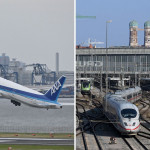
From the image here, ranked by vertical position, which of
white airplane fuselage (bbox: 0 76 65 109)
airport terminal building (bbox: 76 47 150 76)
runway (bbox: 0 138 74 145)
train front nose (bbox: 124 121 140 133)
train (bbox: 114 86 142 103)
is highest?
airport terminal building (bbox: 76 47 150 76)

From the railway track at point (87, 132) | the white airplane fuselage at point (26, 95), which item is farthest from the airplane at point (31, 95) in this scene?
the railway track at point (87, 132)

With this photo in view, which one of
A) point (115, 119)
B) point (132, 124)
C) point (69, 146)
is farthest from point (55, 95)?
point (132, 124)

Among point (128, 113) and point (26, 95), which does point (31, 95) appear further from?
point (128, 113)

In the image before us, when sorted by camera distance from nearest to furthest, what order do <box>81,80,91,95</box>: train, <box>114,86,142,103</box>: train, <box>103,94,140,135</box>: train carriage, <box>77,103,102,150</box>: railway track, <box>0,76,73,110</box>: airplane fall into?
1. <box>77,103,102,150</box>: railway track
2. <box>103,94,140,135</box>: train carriage
3. <box>0,76,73,110</box>: airplane
4. <box>114,86,142,103</box>: train
5. <box>81,80,91,95</box>: train

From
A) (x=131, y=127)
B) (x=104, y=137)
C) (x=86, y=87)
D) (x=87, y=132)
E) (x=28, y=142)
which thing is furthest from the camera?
(x=86, y=87)

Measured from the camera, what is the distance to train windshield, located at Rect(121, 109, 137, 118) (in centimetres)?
3784

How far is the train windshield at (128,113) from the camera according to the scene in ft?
124

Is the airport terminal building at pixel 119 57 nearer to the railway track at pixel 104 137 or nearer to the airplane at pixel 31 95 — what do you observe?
the railway track at pixel 104 137

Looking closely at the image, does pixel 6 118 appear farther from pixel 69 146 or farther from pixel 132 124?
pixel 132 124

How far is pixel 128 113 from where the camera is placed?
3809cm

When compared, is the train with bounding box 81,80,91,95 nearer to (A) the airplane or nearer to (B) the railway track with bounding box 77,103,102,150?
(B) the railway track with bounding box 77,103,102,150

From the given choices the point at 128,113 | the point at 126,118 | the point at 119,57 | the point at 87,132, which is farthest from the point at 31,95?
the point at 119,57

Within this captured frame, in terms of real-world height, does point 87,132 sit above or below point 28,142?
above

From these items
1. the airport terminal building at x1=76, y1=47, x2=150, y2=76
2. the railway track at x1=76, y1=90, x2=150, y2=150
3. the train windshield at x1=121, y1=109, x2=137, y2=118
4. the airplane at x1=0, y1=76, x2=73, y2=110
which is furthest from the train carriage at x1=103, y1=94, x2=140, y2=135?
the airport terminal building at x1=76, y1=47, x2=150, y2=76
